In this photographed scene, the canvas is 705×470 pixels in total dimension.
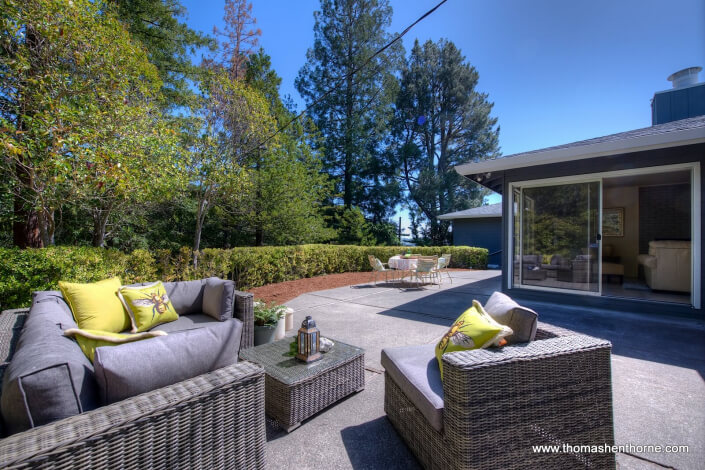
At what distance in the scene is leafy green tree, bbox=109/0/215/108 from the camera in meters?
9.15

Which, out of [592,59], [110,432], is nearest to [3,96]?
[110,432]

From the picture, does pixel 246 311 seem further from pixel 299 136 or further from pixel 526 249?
pixel 299 136

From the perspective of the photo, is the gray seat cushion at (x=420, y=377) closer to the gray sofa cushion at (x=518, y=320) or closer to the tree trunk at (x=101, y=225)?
the gray sofa cushion at (x=518, y=320)

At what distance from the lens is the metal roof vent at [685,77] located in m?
9.52

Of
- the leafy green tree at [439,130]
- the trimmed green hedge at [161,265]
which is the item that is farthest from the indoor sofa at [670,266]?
the leafy green tree at [439,130]

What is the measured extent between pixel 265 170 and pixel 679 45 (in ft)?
36.3

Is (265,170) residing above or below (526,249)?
above

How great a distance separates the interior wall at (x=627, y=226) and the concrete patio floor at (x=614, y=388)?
436 centimetres

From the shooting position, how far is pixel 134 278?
16.6 feet

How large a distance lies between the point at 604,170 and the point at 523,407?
5.54 metres

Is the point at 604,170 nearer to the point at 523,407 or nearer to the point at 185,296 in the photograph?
the point at 523,407

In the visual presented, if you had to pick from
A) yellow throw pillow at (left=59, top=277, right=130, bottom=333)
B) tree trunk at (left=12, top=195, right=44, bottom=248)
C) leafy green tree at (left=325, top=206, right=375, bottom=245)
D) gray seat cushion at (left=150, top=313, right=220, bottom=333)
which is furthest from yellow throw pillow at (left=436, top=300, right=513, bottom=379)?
leafy green tree at (left=325, top=206, right=375, bottom=245)

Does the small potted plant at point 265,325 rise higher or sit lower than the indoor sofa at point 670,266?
lower

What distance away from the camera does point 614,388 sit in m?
2.52
